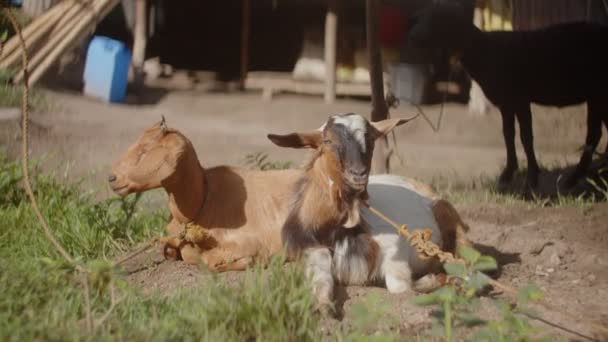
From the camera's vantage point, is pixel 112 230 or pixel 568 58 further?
pixel 568 58

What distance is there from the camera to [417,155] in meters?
9.20

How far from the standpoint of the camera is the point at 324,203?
4188 mm

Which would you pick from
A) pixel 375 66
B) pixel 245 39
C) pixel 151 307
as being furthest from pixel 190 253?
pixel 245 39

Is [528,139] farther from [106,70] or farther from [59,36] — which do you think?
[59,36]

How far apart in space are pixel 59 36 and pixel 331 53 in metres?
3.82

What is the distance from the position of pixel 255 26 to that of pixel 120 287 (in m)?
10.9

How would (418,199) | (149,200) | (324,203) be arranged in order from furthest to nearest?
(149,200)
(418,199)
(324,203)

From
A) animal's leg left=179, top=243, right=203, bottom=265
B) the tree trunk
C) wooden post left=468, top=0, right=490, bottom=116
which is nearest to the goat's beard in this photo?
animal's leg left=179, top=243, right=203, bottom=265

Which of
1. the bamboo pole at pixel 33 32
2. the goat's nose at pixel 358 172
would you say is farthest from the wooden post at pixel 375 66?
the bamboo pole at pixel 33 32

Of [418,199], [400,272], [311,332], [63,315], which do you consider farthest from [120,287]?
[418,199]

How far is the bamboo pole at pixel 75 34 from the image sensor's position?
10469mm

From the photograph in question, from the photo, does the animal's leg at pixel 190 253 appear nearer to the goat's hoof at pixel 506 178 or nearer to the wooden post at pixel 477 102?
the goat's hoof at pixel 506 178

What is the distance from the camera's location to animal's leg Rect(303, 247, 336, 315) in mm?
3867

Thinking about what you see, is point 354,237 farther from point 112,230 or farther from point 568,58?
point 568,58
